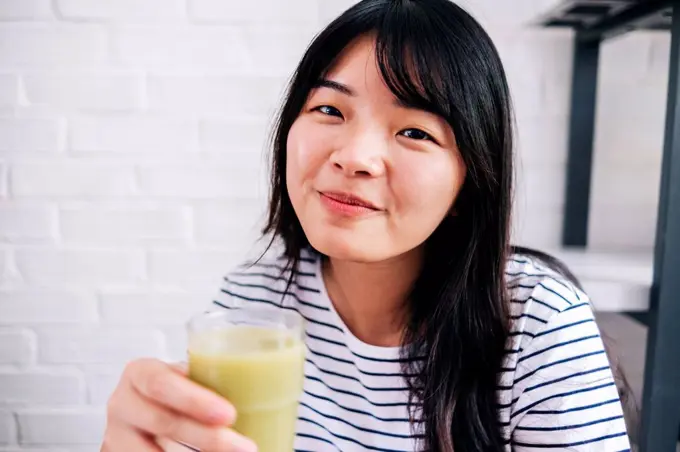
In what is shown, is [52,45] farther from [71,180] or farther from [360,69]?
[360,69]

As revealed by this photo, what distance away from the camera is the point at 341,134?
0.69 metres

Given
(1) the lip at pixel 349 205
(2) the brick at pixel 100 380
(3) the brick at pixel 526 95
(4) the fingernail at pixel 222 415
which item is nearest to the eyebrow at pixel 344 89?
(1) the lip at pixel 349 205

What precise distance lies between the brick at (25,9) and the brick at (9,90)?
119mm

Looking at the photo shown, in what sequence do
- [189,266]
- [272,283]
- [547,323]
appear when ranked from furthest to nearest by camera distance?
[189,266] < [272,283] < [547,323]

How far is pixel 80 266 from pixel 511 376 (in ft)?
3.11

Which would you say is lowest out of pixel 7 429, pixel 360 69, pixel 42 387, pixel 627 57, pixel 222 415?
pixel 7 429

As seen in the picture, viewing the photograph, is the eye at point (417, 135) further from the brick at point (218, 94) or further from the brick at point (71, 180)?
the brick at point (71, 180)

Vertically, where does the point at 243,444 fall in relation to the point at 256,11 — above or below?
below

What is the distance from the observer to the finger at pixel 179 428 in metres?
0.47

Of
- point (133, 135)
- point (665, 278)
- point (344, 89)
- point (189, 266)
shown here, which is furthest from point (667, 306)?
point (133, 135)

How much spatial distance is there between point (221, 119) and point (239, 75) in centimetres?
10

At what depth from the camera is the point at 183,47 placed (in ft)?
3.92

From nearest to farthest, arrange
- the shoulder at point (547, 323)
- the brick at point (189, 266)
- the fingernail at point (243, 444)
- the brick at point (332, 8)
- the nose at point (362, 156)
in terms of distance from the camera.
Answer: the fingernail at point (243, 444)
the nose at point (362, 156)
the shoulder at point (547, 323)
the brick at point (332, 8)
the brick at point (189, 266)

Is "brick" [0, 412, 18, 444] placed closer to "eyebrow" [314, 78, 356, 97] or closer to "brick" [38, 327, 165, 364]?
"brick" [38, 327, 165, 364]
